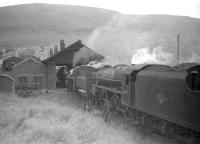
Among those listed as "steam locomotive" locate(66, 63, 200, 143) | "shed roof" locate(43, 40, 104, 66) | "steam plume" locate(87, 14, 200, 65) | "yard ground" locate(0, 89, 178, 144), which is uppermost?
"steam plume" locate(87, 14, 200, 65)

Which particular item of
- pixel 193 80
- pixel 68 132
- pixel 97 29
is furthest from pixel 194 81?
pixel 97 29

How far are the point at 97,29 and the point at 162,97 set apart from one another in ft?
286

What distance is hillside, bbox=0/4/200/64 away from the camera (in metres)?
66.4

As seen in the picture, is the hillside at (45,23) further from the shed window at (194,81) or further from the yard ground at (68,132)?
the shed window at (194,81)

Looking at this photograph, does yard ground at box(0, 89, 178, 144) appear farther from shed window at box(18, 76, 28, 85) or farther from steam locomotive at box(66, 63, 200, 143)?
shed window at box(18, 76, 28, 85)

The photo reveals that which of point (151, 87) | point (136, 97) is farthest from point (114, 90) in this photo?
point (151, 87)

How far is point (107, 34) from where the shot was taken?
83500 millimetres

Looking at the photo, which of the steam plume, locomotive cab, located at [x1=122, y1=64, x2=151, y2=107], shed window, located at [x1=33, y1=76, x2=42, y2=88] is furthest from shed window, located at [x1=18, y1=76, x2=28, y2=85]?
the steam plume

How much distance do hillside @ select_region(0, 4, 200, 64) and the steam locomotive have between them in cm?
4474

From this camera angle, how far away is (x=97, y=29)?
9344 cm

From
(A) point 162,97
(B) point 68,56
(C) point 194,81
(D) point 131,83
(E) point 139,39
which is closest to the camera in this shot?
(C) point 194,81

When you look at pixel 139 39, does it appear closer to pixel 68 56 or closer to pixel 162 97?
pixel 68 56

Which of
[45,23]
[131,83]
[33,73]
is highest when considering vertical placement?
[45,23]

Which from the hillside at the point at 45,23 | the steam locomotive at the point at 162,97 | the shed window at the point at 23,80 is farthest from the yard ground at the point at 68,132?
the hillside at the point at 45,23
